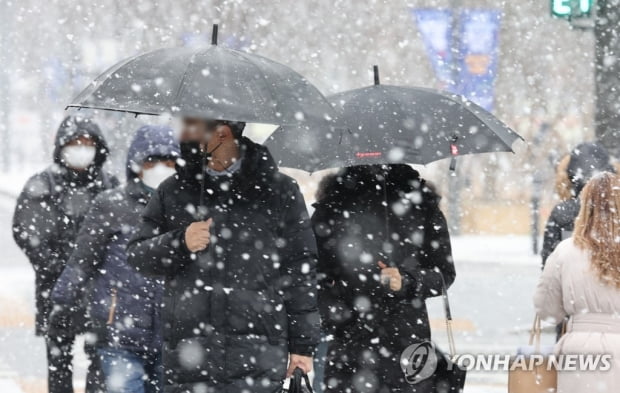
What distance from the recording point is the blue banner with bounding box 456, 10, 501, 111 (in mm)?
19812

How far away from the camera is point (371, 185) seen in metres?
5.40

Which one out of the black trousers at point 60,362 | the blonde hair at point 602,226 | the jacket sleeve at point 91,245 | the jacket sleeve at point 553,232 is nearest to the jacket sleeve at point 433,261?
the blonde hair at point 602,226

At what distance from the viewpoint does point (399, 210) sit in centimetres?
532

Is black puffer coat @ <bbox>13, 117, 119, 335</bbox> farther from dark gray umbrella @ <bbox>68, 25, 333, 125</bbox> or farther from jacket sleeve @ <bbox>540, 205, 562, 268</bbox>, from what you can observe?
jacket sleeve @ <bbox>540, 205, 562, 268</bbox>

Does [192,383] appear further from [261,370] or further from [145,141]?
[145,141]

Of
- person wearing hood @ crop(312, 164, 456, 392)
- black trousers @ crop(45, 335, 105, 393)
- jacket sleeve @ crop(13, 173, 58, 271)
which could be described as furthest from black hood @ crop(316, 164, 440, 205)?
jacket sleeve @ crop(13, 173, 58, 271)

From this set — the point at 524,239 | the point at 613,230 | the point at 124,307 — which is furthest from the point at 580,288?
the point at 524,239

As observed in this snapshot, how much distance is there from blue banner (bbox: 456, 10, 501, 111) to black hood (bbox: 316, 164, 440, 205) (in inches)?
575

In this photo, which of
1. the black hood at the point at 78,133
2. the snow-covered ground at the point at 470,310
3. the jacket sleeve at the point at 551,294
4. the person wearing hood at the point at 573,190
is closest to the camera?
the jacket sleeve at the point at 551,294

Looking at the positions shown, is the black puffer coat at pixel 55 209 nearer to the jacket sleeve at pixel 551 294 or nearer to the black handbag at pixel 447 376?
the black handbag at pixel 447 376

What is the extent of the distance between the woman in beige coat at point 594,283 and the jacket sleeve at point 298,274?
1.19 m

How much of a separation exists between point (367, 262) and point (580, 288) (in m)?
0.93

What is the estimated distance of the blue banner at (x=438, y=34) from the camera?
1978 centimetres

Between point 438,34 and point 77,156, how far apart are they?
13521mm
